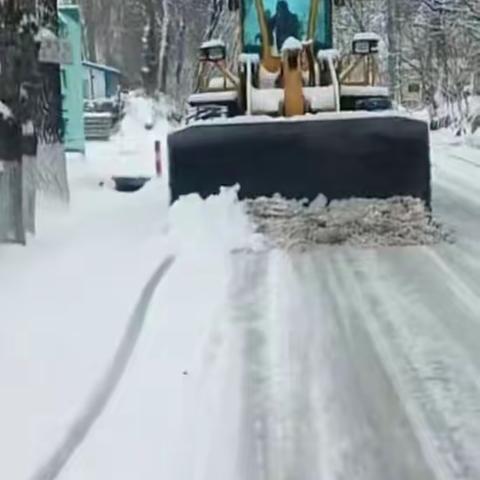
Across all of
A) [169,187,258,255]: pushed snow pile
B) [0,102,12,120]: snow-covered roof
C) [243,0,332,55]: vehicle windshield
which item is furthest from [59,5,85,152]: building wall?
[169,187,258,255]: pushed snow pile

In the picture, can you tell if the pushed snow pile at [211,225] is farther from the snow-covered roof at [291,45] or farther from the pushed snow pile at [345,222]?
the snow-covered roof at [291,45]

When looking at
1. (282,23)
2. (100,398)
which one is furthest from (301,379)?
(282,23)

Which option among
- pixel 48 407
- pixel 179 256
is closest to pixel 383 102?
pixel 179 256

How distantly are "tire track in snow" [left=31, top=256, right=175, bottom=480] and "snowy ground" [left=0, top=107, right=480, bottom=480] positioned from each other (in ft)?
0.12

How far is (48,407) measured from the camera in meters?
4.93

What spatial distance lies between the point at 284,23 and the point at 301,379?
26.9 ft

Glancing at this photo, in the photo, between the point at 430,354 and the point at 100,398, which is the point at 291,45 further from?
the point at 100,398

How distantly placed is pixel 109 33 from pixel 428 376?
192ft

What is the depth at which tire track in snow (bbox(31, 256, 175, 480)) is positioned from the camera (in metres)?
4.23

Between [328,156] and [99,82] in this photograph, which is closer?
[328,156]

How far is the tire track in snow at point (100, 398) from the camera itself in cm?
423

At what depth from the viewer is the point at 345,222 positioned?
10.2 metres

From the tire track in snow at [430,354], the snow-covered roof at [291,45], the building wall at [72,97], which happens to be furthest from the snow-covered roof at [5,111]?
the building wall at [72,97]

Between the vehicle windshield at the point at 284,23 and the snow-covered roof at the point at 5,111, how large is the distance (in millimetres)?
3810
